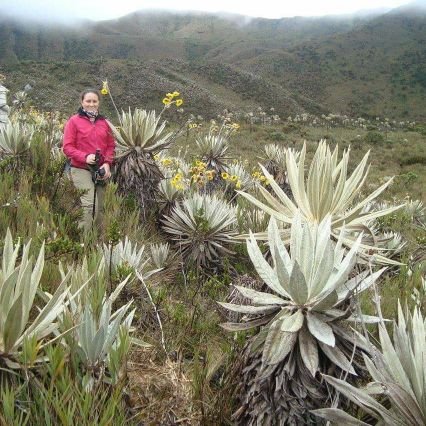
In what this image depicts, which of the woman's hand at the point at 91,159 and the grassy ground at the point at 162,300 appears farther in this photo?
the woman's hand at the point at 91,159

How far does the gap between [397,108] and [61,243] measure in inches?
3053

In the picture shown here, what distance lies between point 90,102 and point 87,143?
465 millimetres

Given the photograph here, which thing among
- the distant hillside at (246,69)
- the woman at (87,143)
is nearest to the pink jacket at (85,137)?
the woman at (87,143)

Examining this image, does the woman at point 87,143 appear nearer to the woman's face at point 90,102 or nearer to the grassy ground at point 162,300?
the woman's face at point 90,102

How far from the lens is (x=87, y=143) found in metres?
4.93

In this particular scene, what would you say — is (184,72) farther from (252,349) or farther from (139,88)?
(252,349)

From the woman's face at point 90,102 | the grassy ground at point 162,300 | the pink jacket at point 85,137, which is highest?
the woman's face at point 90,102

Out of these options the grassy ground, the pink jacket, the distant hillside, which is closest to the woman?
the pink jacket

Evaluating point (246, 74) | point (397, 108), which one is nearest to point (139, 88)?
point (246, 74)

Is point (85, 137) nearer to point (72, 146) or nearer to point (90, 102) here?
point (72, 146)

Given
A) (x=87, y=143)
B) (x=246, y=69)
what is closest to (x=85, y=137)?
(x=87, y=143)

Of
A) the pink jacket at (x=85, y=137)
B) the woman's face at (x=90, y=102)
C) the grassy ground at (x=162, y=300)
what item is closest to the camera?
the grassy ground at (x=162, y=300)

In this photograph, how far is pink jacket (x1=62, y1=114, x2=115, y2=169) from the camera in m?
4.80

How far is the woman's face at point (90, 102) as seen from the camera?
493 centimetres
